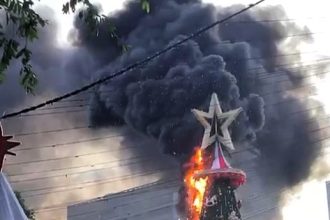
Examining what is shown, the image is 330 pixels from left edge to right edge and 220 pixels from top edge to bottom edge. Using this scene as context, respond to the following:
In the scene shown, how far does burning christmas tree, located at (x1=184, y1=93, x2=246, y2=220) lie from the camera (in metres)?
25.9

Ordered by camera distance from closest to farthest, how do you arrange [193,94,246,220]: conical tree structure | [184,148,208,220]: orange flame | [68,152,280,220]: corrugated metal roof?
1. [193,94,246,220]: conical tree structure
2. [184,148,208,220]: orange flame
3. [68,152,280,220]: corrugated metal roof

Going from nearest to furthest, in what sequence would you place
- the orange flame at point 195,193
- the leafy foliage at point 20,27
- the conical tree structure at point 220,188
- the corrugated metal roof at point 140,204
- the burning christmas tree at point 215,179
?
the leafy foliage at point 20,27 < the conical tree structure at point 220,188 < the burning christmas tree at point 215,179 < the orange flame at point 195,193 < the corrugated metal roof at point 140,204

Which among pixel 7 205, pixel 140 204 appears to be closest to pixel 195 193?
pixel 7 205

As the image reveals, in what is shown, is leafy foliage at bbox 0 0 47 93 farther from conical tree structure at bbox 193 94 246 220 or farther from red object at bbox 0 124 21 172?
conical tree structure at bbox 193 94 246 220

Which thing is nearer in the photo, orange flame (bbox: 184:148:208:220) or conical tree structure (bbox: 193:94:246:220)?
conical tree structure (bbox: 193:94:246:220)

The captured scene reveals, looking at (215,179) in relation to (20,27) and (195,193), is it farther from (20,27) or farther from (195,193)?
(20,27)

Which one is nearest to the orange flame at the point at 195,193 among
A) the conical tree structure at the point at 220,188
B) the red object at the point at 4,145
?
the conical tree structure at the point at 220,188

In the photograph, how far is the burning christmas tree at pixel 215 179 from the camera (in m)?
25.9

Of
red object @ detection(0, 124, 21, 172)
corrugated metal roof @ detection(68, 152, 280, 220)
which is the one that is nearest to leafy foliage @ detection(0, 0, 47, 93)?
red object @ detection(0, 124, 21, 172)

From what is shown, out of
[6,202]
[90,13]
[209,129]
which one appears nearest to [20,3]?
[90,13]

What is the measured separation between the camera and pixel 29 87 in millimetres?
6059

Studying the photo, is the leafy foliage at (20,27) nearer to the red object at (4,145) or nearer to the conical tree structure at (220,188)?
the red object at (4,145)

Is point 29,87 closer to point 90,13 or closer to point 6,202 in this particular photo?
point 90,13

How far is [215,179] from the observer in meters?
26.2
